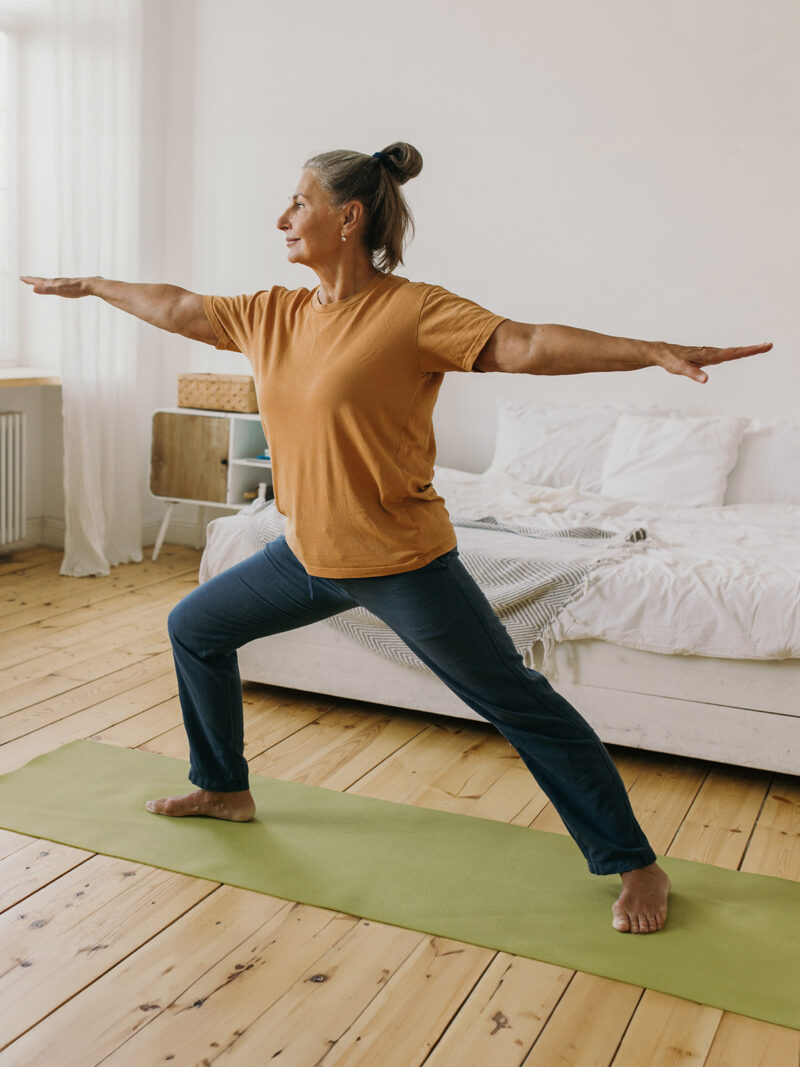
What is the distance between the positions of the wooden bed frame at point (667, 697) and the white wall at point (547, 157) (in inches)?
74.9

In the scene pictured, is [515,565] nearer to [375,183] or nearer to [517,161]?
[375,183]

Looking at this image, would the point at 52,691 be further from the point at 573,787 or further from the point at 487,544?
the point at 573,787

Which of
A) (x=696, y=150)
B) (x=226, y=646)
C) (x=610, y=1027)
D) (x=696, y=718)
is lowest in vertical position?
(x=610, y=1027)

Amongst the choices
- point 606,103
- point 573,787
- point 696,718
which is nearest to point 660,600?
point 696,718

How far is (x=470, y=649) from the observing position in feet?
6.06

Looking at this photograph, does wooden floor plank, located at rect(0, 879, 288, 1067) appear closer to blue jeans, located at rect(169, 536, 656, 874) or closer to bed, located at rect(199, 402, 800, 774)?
blue jeans, located at rect(169, 536, 656, 874)

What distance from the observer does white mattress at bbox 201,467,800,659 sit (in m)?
2.50

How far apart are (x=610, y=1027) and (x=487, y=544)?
4.68 feet

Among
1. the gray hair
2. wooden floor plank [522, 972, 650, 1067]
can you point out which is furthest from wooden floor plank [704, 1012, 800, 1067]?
the gray hair

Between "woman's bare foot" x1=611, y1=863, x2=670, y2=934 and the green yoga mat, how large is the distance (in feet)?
0.08

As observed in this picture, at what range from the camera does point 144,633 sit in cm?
368

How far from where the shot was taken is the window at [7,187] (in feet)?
15.1

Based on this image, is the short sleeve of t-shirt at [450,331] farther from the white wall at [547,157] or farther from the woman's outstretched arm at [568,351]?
the white wall at [547,157]

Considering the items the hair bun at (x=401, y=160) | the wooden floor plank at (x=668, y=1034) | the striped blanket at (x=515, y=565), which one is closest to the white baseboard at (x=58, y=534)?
the striped blanket at (x=515, y=565)
